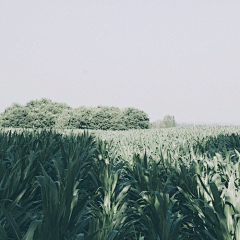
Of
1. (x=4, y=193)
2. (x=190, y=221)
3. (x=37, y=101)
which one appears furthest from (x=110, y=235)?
(x=37, y=101)

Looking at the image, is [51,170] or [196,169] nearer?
[196,169]

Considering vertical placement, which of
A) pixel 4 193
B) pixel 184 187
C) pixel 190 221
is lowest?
pixel 190 221

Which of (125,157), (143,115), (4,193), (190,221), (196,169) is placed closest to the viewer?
(4,193)

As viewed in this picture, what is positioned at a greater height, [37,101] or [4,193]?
[37,101]

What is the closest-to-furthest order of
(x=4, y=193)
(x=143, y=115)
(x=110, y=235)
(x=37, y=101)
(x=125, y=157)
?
1. (x=110, y=235)
2. (x=4, y=193)
3. (x=125, y=157)
4. (x=143, y=115)
5. (x=37, y=101)

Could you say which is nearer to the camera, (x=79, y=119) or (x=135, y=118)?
(x=79, y=119)

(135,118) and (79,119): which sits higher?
(135,118)

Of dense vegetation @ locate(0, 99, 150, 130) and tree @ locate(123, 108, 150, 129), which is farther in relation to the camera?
tree @ locate(123, 108, 150, 129)

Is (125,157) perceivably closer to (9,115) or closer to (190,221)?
(190,221)

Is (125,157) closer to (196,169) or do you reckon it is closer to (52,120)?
(196,169)

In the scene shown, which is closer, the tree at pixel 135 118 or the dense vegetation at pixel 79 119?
the dense vegetation at pixel 79 119

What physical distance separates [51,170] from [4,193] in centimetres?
125

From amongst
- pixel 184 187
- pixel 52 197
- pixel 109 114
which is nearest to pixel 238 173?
pixel 184 187

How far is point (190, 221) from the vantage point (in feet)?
7.49
